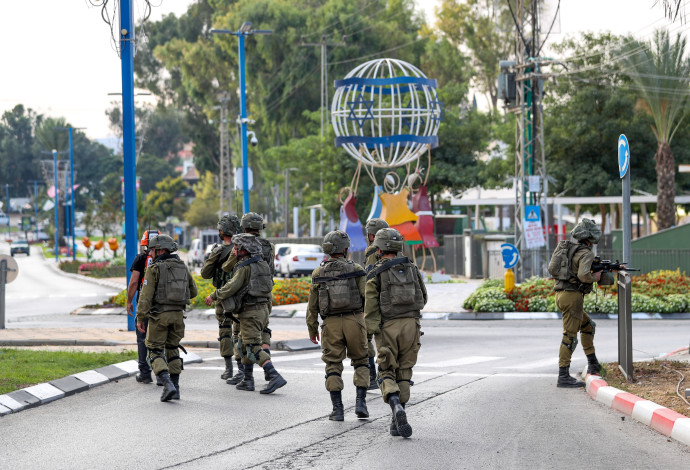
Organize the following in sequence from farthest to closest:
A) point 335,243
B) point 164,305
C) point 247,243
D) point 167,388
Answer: point 164,305 → point 247,243 → point 167,388 → point 335,243

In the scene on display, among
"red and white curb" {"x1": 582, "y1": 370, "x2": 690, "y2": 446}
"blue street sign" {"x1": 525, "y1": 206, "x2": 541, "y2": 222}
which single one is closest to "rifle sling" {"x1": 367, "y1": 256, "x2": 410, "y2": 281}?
"red and white curb" {"x1": 582, "y1": 370, "x2": 690, "y2": 446}

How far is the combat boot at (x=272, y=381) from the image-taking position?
10.4 meters

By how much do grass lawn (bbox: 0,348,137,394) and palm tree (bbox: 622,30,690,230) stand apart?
27.5 metres

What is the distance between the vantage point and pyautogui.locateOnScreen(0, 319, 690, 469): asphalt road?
725 cm

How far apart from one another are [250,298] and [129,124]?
8.50 meters

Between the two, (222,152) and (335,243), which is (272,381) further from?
(222,152)

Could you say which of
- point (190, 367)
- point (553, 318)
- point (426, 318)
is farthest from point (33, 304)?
point (190, 367)

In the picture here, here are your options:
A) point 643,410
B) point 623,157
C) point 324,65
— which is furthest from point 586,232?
point 324,65

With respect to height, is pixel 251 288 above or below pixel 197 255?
above

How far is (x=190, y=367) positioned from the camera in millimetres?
13375

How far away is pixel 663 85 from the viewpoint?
37.7 metres

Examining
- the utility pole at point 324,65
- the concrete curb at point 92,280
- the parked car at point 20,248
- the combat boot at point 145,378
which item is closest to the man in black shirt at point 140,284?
the combat boot at point 145,378

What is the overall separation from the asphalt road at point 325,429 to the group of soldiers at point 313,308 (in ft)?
1.04

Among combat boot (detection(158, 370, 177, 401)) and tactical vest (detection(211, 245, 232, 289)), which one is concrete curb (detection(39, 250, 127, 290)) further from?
combat boot (detection(158, 370, 177, 401))
